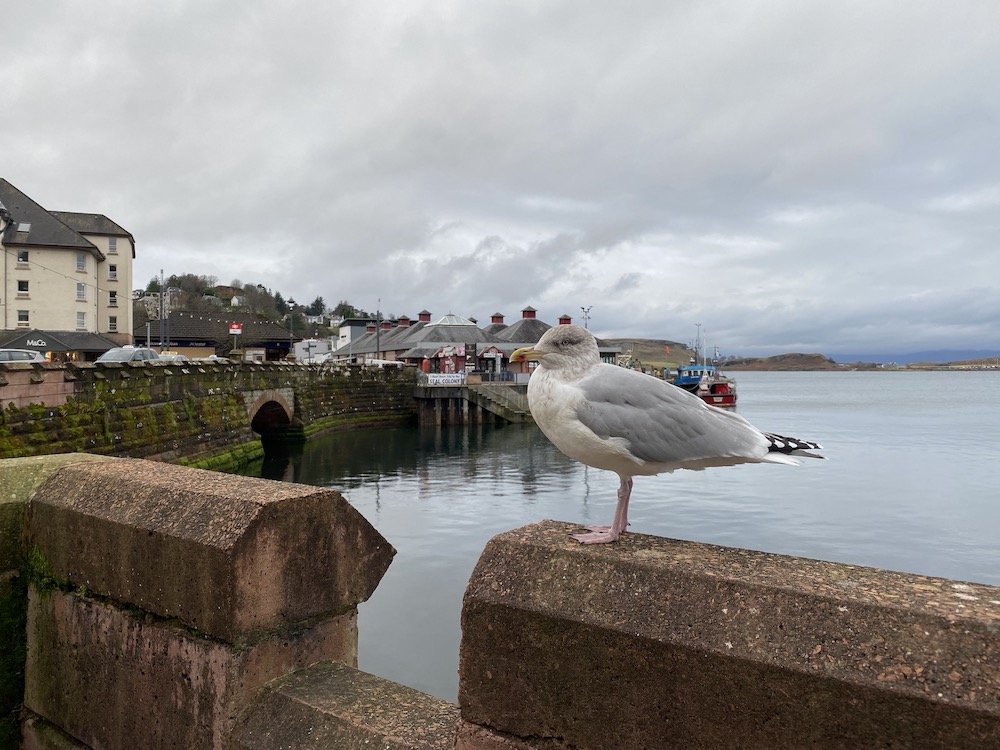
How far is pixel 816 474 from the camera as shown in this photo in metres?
26.9

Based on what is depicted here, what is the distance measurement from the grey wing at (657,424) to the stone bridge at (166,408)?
16.5m

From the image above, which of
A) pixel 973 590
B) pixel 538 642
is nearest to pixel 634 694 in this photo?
pixel 538 642

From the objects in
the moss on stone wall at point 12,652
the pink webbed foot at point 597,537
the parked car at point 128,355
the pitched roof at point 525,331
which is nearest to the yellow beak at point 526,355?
the pink webbed foot at point 597,537

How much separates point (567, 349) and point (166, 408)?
2338 centimetres

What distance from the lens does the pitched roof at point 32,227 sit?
151 ft

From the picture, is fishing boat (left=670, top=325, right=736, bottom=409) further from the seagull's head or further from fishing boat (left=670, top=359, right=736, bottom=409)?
the seagull's head

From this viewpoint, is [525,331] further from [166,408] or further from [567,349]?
[567,349]

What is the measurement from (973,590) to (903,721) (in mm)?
324

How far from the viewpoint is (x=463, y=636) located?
1668 millimetres

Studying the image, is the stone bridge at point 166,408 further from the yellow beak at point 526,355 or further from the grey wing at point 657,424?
the grey wing at point 657,424

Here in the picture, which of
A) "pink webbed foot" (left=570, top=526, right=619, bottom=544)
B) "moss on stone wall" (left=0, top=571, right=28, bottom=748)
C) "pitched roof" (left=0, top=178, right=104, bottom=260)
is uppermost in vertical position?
"pitched roof" (left=0, top=178, right=104, bottom=260)

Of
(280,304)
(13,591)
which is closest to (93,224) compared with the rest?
(13,591)

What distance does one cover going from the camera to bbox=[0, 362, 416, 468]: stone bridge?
54.3 feet

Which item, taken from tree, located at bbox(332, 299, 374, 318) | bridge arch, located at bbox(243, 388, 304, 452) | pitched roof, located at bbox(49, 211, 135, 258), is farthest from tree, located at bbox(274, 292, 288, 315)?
bridge arch, located at bbox(243, 388, 304, 452)
